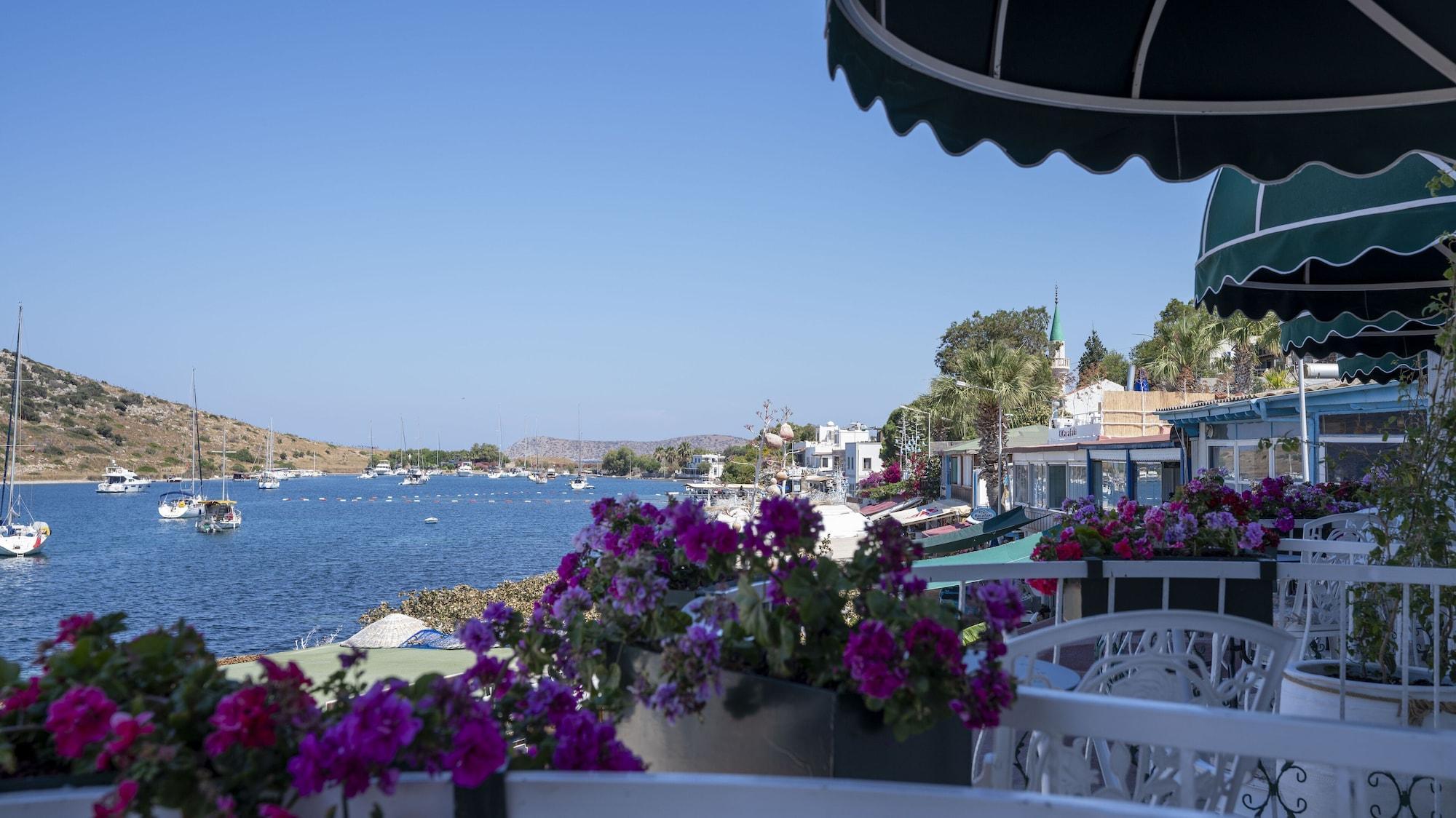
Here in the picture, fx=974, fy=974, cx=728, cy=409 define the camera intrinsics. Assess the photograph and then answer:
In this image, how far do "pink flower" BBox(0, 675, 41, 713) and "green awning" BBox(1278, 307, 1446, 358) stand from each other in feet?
18.3

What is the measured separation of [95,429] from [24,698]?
114673mm

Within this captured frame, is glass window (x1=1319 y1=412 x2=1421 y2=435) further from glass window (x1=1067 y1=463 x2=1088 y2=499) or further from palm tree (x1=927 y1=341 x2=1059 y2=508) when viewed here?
palm tree (x1=927 y1=341 x2=1059 y2=508)

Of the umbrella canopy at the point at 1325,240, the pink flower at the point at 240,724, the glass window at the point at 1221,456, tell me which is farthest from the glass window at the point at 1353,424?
the pink flower at the point at 240,724

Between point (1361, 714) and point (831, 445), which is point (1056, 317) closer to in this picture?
point (831, 445)

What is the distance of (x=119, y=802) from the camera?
0.84 metres

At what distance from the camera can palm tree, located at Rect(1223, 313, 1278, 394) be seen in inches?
1037

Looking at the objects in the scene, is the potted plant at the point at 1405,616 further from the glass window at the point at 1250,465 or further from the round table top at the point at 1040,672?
the glass window at the point at 1250,465

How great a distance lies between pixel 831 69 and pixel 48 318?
55964 mm

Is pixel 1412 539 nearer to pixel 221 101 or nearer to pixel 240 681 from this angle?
pixel 240 681

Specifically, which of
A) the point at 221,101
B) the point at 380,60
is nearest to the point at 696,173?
the point at 380,60

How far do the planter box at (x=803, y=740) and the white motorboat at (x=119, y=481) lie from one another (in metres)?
115

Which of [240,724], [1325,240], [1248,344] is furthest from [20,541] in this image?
[240,724]

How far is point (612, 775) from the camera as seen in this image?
94 centimetres

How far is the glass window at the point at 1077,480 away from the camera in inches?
1091
